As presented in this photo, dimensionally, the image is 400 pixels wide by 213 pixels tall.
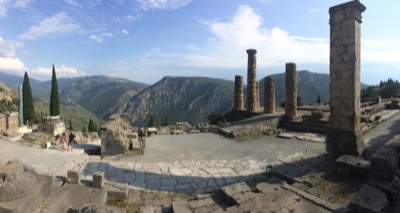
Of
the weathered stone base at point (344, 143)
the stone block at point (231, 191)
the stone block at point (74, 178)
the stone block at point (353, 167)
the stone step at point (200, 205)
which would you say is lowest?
the stone step at point (200, 205)

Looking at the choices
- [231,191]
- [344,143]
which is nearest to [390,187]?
[231,191]

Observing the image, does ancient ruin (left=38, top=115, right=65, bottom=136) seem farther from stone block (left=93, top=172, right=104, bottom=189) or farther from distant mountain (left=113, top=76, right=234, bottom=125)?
distant mountain (left=113, top=76, right=234, bottom=125)

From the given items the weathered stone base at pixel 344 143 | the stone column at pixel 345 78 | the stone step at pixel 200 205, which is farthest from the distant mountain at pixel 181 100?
the stone step at pixel 200 205

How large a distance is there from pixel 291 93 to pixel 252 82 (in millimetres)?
4471

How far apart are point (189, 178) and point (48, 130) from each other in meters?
18.5

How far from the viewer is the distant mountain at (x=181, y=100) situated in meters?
149

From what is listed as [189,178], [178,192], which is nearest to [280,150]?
[189,178]

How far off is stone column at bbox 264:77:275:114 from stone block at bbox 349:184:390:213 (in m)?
14.4

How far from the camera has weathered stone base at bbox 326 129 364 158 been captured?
868 centimetres

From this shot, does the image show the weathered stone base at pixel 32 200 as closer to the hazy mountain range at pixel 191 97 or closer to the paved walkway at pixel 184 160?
the paved walkway at pixel 184 160

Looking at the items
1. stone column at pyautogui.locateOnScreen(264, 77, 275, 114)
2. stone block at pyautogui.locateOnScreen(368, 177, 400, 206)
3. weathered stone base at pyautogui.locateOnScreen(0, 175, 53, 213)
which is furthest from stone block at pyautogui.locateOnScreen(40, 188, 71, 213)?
stone column at pyautogui.locateOnScreen(264, 77, 275, 114)

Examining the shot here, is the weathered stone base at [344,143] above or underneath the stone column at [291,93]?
underneath

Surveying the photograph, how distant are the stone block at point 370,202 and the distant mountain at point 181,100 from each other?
434 feet

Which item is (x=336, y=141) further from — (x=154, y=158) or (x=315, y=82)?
(x=315, y=82)
